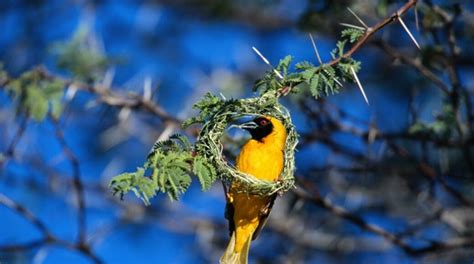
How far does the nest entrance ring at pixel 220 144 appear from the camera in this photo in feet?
12.2

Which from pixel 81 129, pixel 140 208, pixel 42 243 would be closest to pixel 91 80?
pixel 42 243

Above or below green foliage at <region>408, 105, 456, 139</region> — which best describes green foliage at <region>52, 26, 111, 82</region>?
above

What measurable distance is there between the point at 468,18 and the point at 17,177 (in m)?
4.48

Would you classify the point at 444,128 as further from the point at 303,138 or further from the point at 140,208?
the point at 140,208

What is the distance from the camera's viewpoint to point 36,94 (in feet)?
15.6

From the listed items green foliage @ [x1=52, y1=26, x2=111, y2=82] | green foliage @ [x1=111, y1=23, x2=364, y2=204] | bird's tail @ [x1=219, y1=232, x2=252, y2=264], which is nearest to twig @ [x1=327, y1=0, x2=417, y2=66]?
green foliage @ [x1=111, y1=23, x2=364, y2=204]

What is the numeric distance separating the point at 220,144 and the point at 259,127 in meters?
0.33

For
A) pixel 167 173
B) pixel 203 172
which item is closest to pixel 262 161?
pixel 203 172

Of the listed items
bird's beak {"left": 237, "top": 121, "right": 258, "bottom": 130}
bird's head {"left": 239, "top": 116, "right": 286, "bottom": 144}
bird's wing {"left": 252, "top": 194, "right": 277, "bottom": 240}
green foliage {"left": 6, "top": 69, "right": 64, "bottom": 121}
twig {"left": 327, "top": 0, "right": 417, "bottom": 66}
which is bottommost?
A: bird's wing {"left": 252, "top": 194, "right": 277, "bottom": 240}

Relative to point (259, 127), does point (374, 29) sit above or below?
below

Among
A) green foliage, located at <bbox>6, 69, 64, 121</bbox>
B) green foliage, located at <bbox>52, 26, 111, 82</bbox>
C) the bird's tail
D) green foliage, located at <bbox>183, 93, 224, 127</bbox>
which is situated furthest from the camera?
green foliage, located at <bbox>52, 26, 111, 82</bbox>

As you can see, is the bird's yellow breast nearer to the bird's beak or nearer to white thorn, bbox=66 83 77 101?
the bird's beak

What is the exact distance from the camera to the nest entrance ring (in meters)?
3.71

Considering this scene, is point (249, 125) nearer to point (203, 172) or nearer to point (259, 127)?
point (259, 127)
